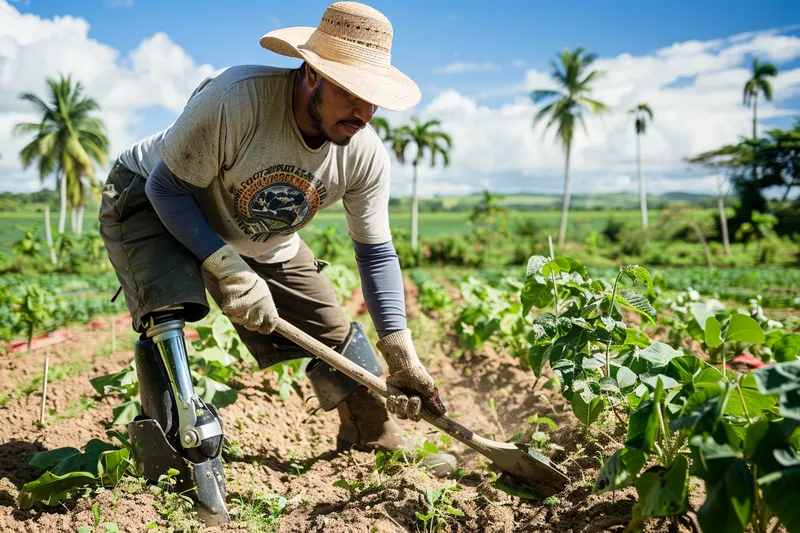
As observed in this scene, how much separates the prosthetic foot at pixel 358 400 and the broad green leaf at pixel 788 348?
1.54 meters

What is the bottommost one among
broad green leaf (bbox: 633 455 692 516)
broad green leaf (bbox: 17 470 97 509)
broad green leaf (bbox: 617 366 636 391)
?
broad green leaf (bbox: 17 470 97 509)

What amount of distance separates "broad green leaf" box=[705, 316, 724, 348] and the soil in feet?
1.53

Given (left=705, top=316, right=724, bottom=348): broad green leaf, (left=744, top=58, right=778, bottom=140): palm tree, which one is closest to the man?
(left=705, top=316, right=724, bottom=348): broad green leaf

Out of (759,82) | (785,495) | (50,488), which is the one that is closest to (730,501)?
(785,495)

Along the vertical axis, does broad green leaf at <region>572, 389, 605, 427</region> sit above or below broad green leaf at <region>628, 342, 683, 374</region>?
below

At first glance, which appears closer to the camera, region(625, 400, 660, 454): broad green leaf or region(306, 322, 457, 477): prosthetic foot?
region(625, 400, 660, 454): broad green leaf

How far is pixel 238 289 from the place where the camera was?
2377mm

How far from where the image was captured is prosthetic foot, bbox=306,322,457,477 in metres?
2.88

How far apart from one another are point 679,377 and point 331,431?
6.84 ft

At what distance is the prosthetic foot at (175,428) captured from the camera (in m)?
2.23

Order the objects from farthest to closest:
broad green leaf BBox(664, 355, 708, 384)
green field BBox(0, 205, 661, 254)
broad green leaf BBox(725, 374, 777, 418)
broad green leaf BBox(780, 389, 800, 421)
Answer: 1. green field BBox(0, 205, 661, 254)
2. broad green leaf BBox(664, 355, 708, 384)
3. broad green leaf BBox(725, 374, 777, 418)
4. broad green leaf BBox(780, 389, 800, 421)

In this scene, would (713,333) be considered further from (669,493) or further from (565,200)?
(565,200)

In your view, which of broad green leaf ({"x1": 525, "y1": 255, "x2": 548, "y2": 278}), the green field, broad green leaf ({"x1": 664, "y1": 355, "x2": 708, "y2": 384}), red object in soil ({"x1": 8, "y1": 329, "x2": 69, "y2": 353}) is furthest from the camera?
the green field

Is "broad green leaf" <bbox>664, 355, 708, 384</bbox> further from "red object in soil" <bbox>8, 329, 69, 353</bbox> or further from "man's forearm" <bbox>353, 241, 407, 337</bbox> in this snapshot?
"red object in soil" <bbox>8, 329, 69, 353</bbox>
